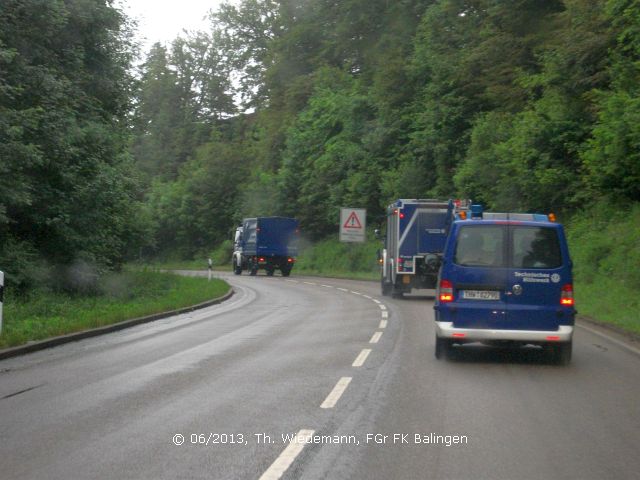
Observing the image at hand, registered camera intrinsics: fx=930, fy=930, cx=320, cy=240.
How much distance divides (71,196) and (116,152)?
2.93m

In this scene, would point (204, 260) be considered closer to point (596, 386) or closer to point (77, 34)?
point (77, 34)

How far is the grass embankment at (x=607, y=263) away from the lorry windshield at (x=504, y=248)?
5688mm

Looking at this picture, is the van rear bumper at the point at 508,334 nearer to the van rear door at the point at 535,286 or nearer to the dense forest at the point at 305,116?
the van rear door at the point at 535,286

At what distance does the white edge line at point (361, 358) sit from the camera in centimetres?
1215

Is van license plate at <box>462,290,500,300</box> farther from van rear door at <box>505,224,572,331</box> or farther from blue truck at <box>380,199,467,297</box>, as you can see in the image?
blue truck at <box>380,199,467,297</box>

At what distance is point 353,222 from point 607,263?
69.3ft

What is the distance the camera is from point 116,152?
26.2m

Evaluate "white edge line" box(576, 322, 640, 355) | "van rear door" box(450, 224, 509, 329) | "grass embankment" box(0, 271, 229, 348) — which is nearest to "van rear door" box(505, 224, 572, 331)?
"van rear door" box(450, 224, 509, 329)

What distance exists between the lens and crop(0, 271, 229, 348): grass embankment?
15.7 m

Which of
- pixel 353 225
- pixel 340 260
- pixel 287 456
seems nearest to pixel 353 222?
pixel 353 225

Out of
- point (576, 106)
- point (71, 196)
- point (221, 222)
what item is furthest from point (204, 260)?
point (71, 196)

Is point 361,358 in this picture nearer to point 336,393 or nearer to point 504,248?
point 504,248

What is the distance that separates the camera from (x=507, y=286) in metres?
12.2

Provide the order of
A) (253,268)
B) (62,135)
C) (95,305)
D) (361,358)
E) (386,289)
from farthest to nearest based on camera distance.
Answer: (253,268) → (386,289) → (95,305) → (62,135) → (361,358)
